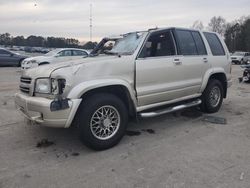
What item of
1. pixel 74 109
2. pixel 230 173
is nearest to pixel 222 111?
pixel 230 173

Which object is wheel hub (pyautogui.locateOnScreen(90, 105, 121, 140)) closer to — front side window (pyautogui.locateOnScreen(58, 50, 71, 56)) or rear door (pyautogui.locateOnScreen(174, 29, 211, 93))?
rear door (pyautogui.locateOnScreen(174, 29, 211, 93))

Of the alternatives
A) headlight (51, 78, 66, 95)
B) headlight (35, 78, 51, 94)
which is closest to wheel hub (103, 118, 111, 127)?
headlight (51, 78, 66, 95)

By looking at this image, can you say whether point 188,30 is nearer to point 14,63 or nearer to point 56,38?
point 14,63

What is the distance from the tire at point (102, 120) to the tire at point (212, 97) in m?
2.61

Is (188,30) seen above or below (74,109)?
above

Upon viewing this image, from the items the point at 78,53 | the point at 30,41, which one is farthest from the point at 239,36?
the point at 78,53

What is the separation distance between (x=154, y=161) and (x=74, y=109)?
1335 millimetres

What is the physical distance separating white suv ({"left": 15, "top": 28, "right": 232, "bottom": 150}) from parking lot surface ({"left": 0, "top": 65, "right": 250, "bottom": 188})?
1.29ft

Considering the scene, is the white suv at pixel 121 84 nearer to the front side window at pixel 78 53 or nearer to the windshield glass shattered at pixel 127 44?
the windshield glass shattered at pixel 127 44

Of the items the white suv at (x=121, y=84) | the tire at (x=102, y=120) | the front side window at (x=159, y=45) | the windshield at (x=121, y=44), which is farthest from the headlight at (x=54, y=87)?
the front side window at (x=159, y=45)

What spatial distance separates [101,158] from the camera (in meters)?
4.38

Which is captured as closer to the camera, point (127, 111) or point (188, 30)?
point (127, 111)

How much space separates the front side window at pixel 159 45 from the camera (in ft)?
17.7

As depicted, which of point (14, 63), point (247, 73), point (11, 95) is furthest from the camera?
point (14, 63)
